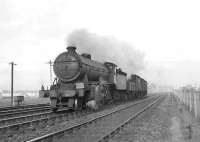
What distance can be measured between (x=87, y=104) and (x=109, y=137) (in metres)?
10.9

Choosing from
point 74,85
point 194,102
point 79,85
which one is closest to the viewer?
point 194,102

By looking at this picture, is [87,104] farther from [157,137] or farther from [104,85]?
[157,137]

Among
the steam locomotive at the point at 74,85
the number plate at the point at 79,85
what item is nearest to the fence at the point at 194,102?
the steam locomotive at the point at 74,85

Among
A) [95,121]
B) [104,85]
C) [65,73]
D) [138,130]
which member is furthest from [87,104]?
[138,130]

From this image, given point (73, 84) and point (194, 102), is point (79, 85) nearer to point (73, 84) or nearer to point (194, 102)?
point (73, 84)

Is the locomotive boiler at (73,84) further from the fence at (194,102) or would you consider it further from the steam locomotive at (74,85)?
the fence at (194,102)

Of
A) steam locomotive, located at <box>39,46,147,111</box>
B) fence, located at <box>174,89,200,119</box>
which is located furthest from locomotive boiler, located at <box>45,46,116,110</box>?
fence, located at <box>174,89,200,119</box>

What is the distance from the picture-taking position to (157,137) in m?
9.26

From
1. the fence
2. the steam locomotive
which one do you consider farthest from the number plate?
the fence

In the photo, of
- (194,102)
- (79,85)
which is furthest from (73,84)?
(194,102)

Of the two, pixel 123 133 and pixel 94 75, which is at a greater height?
pixel 94 75

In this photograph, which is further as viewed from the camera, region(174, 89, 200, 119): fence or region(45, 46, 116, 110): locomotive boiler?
region(45, 46, 116, 110): locomotive boiler

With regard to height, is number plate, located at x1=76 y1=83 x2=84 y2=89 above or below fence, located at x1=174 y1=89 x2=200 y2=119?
above

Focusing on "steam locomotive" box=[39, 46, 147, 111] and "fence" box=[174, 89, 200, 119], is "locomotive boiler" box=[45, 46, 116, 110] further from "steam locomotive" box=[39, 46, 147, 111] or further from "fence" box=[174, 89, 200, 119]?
"fence" box=[174, 89, 200, 119]
